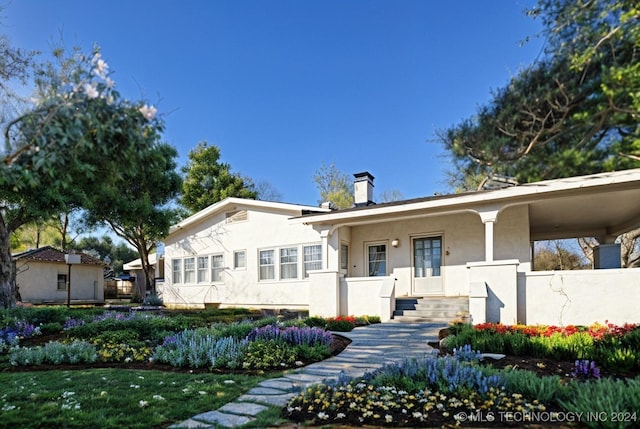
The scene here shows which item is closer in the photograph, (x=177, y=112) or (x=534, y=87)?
(x=177, y=112)

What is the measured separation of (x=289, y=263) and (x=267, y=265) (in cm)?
112

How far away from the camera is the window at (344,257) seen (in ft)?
43.5

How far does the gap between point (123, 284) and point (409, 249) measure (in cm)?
3119

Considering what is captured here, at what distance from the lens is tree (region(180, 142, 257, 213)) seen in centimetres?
2611

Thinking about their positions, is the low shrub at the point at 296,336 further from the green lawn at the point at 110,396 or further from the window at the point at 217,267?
the window at the point at 217,267

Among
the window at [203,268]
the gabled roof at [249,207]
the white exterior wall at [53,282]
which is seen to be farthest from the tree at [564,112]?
the white exterior wall at [53,282]

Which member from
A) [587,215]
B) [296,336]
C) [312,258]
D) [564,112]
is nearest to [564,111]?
[564,112]

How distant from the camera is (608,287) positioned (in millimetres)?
8273

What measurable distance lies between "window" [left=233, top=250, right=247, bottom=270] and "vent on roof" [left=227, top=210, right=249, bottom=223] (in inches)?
53.2

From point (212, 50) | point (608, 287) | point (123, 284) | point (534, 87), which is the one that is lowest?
point (123, 284)

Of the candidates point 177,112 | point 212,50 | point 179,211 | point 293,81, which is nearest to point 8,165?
point 177,112

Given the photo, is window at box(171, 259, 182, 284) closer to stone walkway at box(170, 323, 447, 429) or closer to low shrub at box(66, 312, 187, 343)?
low shrub at box(66, 312, 187, 343)

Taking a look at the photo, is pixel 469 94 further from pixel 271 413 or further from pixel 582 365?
pixel 271 413

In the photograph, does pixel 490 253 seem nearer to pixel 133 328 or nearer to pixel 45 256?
pixel 133 328
